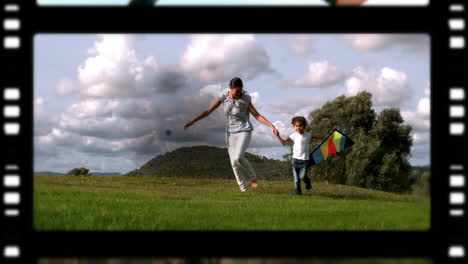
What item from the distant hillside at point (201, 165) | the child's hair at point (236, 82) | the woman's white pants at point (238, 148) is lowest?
the distant hillside at point (201, 165)

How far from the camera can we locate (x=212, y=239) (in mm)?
2676

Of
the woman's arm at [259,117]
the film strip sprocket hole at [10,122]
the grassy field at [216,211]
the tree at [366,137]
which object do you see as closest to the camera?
the film strip sprocket hole at [10,122]

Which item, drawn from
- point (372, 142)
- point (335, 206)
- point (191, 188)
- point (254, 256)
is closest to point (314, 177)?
point (372, 142)

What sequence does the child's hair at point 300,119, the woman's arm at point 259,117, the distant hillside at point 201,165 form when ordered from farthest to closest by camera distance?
the distant hillside at point 201,165 < the child's hair at point 300,119 < the woman's arm at point 259,117

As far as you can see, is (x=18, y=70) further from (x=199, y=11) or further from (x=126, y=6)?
(x=199, y=11)

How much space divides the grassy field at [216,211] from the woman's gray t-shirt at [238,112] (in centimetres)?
154

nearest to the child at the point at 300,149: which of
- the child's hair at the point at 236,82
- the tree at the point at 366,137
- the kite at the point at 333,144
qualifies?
the kite at the point at 333,144

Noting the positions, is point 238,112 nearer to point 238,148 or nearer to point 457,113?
point 238,148

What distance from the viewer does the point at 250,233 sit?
2.69 meters

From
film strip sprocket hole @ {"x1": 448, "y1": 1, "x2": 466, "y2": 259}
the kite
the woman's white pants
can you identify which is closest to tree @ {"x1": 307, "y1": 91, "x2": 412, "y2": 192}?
the kite

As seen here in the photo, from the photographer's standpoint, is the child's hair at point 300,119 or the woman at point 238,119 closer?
the woman at point 238,119

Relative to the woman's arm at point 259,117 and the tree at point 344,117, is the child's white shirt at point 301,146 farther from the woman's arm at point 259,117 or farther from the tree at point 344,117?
the tree at point 344,117

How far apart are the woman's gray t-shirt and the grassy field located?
1540 mm

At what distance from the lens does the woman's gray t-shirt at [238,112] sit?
35.1 feet
